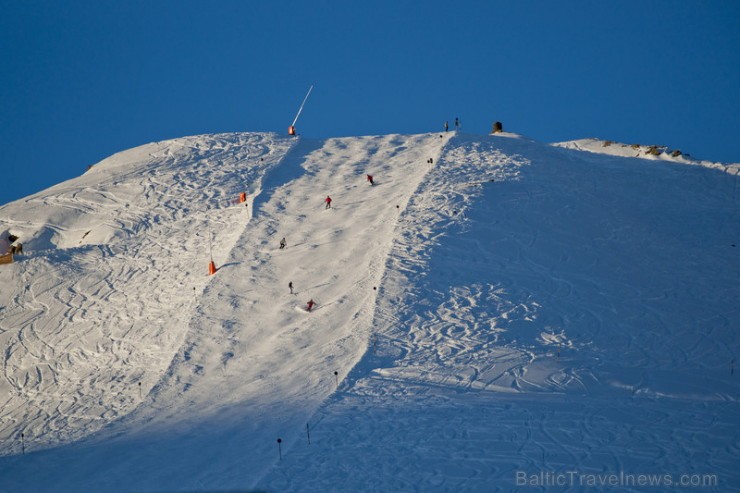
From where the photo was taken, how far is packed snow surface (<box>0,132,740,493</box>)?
2203 cm

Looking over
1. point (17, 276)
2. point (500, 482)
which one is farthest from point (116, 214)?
point (500, 482)

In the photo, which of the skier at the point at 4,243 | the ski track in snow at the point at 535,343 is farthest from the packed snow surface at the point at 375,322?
the skier at the point at 4,243

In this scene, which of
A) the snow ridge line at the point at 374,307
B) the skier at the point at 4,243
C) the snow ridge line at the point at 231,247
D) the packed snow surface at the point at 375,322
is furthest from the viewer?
the skier at the point at 4,243

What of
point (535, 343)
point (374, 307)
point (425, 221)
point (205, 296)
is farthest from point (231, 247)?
point (535, 343)

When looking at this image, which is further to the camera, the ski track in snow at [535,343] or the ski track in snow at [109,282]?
the ski track in snow at [109,282]

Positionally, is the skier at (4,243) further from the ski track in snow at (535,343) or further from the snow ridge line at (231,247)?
the ski track in snow at (535,343)

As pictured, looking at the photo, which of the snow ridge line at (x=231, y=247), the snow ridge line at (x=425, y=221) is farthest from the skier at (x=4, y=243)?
the snow ridge line at (x=425, y=221)

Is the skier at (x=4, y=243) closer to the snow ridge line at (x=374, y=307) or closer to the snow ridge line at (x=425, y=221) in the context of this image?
the snow ridge line at (x=374, y=307)

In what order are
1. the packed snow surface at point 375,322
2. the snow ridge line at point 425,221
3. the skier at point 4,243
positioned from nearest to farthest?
the packed snow surface at point 375,322 < the snow ridge line at point 425,221 < the skier at point 4,243

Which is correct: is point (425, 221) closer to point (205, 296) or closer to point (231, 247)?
point (231, 247)

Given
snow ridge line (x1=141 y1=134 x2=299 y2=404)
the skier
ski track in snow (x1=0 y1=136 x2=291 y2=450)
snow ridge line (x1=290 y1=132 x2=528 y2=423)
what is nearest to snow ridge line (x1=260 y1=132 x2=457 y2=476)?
snow ridge line (x1=290 y1=132 x2=528 y2=423)

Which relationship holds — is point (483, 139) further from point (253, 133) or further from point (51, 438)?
point (51, 438)

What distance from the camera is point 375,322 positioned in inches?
1147

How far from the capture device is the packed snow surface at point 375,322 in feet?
72.3
